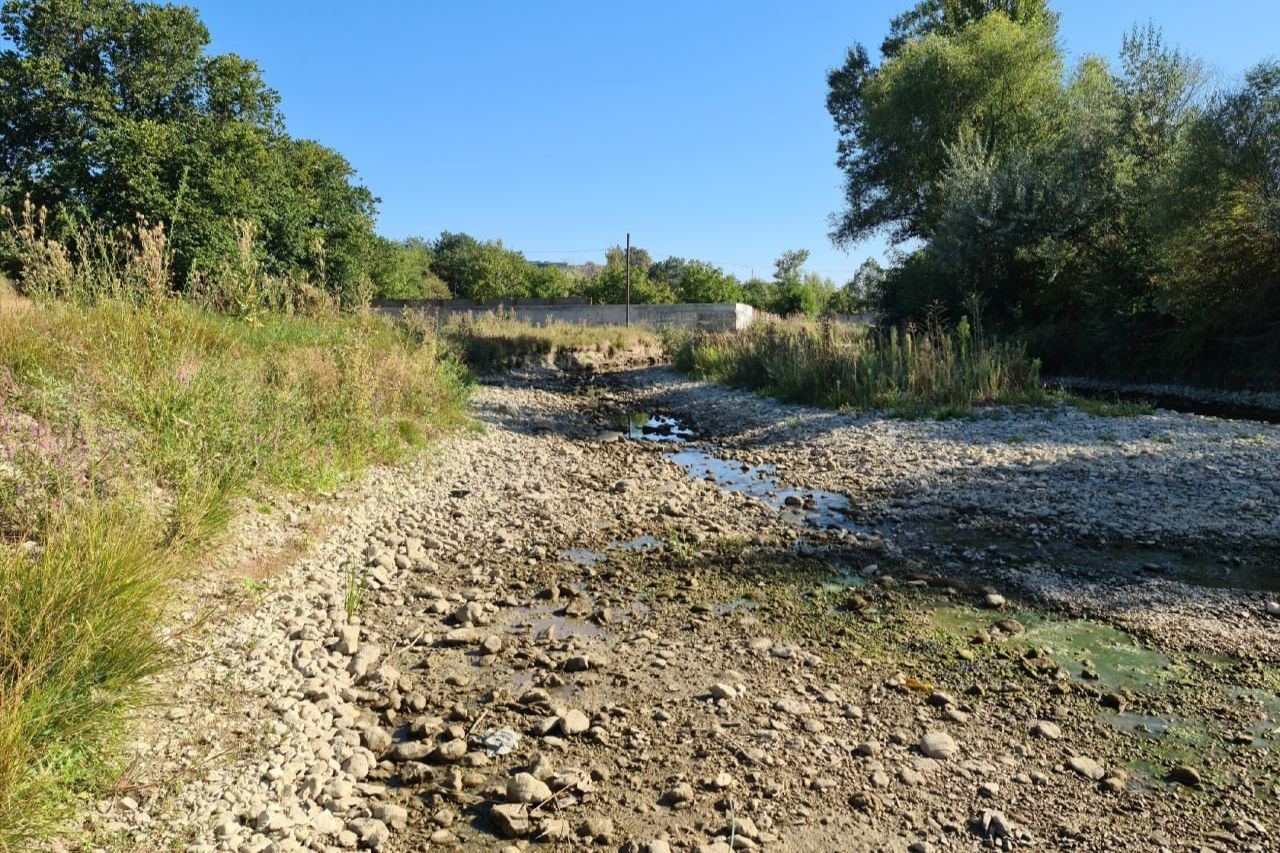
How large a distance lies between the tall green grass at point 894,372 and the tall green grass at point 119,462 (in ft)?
25.8

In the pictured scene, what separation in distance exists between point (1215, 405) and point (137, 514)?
1825cm

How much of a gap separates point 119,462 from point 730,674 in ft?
12.6

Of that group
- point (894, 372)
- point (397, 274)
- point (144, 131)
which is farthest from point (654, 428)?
point (397, 274)

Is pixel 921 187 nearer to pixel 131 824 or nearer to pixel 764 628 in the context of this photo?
pixel 764 628

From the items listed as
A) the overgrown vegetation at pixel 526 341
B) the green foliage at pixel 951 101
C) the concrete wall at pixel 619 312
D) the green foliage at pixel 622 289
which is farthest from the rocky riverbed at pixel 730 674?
the green foliage at pixel 622 289

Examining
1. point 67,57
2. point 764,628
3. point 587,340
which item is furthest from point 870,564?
point 67,57

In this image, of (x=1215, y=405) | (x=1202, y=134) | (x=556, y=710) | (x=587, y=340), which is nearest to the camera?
(x=556, y=710)

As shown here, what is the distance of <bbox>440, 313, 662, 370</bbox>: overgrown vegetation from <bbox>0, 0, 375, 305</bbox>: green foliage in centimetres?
421

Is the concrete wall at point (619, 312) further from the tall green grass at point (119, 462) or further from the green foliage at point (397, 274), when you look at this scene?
the tall green grass at point (119, 462)

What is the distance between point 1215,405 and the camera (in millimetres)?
15164

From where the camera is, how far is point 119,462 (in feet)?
14.8

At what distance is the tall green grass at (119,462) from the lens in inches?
103

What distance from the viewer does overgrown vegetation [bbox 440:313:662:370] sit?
21750 mm

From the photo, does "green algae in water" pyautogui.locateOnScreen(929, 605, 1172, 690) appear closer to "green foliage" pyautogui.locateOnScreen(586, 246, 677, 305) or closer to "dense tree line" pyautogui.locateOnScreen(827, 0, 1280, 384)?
"dense tree line" pyautogui.locateOnScreen(827, 0, 1280, 384)
